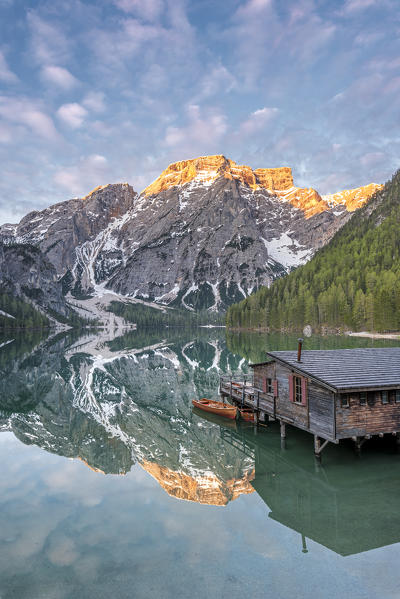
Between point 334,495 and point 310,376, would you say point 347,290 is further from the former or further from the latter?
point 334,495

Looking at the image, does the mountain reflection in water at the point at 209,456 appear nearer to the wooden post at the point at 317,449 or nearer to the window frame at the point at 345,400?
the wooden post at the point at 317,449

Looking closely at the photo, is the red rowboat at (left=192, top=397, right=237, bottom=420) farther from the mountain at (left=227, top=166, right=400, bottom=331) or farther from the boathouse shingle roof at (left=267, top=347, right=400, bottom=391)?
the mountain at (left=227, top=166, right=400, bottom=331)

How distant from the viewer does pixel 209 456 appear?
27172 mm

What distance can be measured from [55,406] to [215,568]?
1366 inches

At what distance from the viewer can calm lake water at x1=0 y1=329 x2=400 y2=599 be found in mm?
13359

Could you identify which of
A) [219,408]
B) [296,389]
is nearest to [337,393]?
[296,389]

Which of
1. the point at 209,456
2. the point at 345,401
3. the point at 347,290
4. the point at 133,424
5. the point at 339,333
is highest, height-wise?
the point at 347,290

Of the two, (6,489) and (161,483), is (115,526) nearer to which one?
(161,483)

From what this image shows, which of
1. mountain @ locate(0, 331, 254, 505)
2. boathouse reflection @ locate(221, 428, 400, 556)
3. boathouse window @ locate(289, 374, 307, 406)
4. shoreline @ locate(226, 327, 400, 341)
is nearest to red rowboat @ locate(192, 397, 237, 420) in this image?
mountain @ locate(0, 331, 254, 505)

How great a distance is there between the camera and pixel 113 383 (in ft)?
194

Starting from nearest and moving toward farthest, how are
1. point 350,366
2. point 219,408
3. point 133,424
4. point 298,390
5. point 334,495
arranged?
point 334,495 < point 350,366 < point 298,390 < point 133,424 < point 219,408

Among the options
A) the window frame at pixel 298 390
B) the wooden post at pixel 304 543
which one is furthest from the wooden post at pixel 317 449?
the wooden post at pixel 304 543

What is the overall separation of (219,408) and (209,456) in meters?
10.1

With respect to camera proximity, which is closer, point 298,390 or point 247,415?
point 298,390
